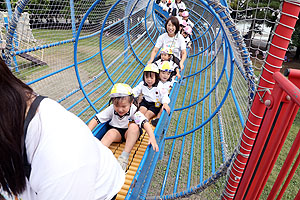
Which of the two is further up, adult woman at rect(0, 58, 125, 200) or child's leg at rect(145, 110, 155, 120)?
adult woman at rect(0, 58, 125, 200)

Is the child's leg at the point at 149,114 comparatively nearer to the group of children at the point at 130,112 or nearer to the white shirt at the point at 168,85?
the group of children at the point at 130,112

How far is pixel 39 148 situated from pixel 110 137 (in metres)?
1.68

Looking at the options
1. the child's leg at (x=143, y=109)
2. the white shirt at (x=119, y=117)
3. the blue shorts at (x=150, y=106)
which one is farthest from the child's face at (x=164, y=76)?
the white shirt at (x=119, y=117)

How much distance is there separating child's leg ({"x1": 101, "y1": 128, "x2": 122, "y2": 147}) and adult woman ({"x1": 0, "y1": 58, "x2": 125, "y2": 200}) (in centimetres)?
156

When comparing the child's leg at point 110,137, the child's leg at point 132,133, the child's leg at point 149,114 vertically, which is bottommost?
the child's leg at point 149,114

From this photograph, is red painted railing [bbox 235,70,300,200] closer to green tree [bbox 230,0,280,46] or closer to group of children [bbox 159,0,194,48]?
green tree [bbox 230,0,280,46]

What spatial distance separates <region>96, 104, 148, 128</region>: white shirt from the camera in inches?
90.3

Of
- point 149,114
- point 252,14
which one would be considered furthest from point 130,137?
point 252,14

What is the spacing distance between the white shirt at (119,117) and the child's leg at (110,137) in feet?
0.24

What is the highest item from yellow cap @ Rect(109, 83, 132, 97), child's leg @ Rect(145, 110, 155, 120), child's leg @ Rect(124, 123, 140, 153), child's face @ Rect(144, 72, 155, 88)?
yellow cap @ Rect(109, 83, 132, 97)

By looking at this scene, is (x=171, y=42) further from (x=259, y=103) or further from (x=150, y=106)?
(x=259, y=103)

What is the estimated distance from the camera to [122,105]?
2.16 metres

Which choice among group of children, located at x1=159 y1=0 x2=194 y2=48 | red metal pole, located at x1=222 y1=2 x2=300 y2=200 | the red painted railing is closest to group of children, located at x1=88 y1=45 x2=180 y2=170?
red metal pole, located at x1=222 y1=2 x2=300 y2=200

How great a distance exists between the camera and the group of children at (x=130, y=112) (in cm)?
214
